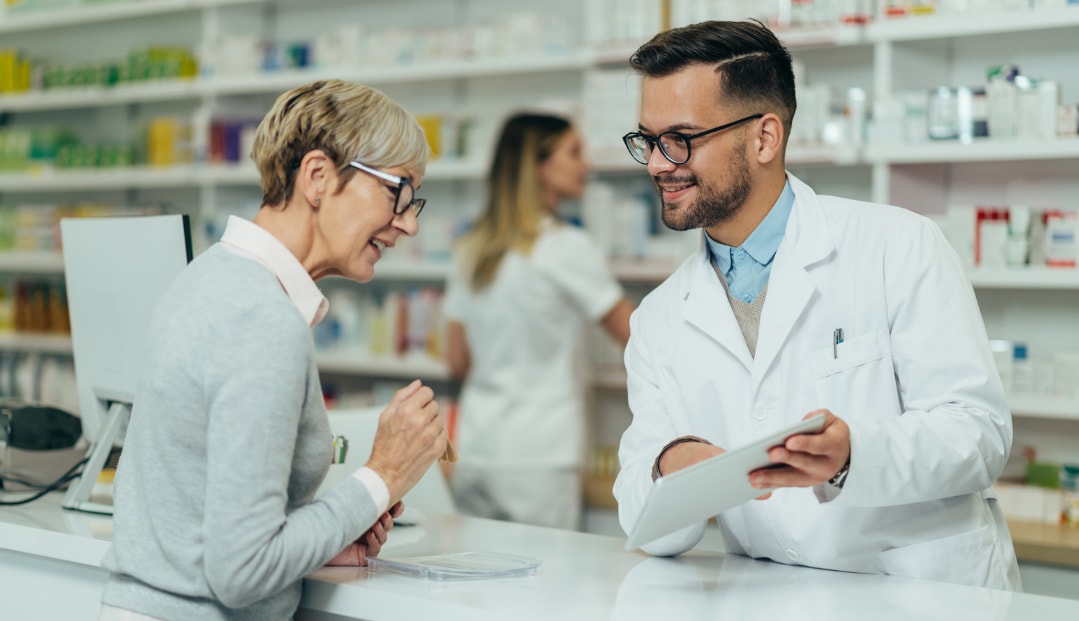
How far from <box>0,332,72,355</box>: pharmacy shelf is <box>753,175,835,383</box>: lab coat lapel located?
4643mm

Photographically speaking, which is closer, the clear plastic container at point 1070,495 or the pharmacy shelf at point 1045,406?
the pharmacy shelf at point 1045,406

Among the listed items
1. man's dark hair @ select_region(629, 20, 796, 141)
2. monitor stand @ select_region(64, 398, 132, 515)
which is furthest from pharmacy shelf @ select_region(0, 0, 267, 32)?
man's dark hair @ select_region(629, 20, 796, 141)

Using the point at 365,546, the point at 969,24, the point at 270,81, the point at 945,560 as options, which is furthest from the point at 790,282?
the point at 270,81

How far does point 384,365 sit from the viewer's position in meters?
4.87

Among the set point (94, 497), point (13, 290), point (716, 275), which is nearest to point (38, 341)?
point (13, 290)

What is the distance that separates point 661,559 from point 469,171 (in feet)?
9.42

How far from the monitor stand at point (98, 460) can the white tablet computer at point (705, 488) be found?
1.18m

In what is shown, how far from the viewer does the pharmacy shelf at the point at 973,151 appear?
134 inches

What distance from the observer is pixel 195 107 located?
6.02 metres

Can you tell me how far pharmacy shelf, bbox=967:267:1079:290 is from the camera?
3.42 meters

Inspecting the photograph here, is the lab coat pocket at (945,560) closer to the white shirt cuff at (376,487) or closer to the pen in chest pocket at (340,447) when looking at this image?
the white shirt cuff at (376,487)

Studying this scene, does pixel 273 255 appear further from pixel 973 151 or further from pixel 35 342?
pixel 35 342

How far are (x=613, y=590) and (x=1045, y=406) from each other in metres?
2.21

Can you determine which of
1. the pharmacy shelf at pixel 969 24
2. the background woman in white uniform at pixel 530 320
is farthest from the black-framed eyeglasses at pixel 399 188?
the pharmacy shelf at pixel 969 24
